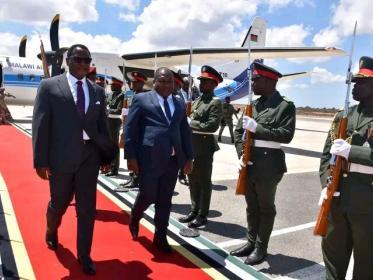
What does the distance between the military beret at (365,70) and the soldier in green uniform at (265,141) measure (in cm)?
101

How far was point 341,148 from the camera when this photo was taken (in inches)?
110

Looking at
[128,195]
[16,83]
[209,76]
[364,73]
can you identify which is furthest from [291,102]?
[16,83]

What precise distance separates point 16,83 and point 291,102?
55.8 feet

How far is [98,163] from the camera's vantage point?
3742 millimetres

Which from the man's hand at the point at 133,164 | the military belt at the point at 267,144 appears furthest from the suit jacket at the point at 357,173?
the man's hand at the point at 133,164

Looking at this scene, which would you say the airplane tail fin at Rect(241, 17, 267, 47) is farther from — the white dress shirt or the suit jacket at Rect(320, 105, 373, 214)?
the suit jacket at Rect(320, 105, 373, 214)

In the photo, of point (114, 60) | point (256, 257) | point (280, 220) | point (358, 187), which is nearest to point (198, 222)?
point (256, 257)

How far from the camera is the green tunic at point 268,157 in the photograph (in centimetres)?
382

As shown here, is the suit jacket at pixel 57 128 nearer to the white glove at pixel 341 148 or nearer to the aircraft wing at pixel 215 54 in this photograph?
the white glove at pixel 341 148

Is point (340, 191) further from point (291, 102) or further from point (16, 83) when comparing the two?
point (16, 83)

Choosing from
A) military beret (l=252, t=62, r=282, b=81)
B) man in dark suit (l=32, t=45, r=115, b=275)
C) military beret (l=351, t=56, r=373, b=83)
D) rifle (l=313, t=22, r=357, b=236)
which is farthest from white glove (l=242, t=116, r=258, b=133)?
man in dark suit (l=32, t=45, r=115, b=275)

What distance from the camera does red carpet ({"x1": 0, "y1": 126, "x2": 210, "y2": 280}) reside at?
12.1ft

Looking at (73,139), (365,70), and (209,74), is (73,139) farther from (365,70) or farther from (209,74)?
(365,70)

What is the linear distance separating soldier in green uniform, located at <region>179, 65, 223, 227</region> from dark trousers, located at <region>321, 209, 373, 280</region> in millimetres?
2258
